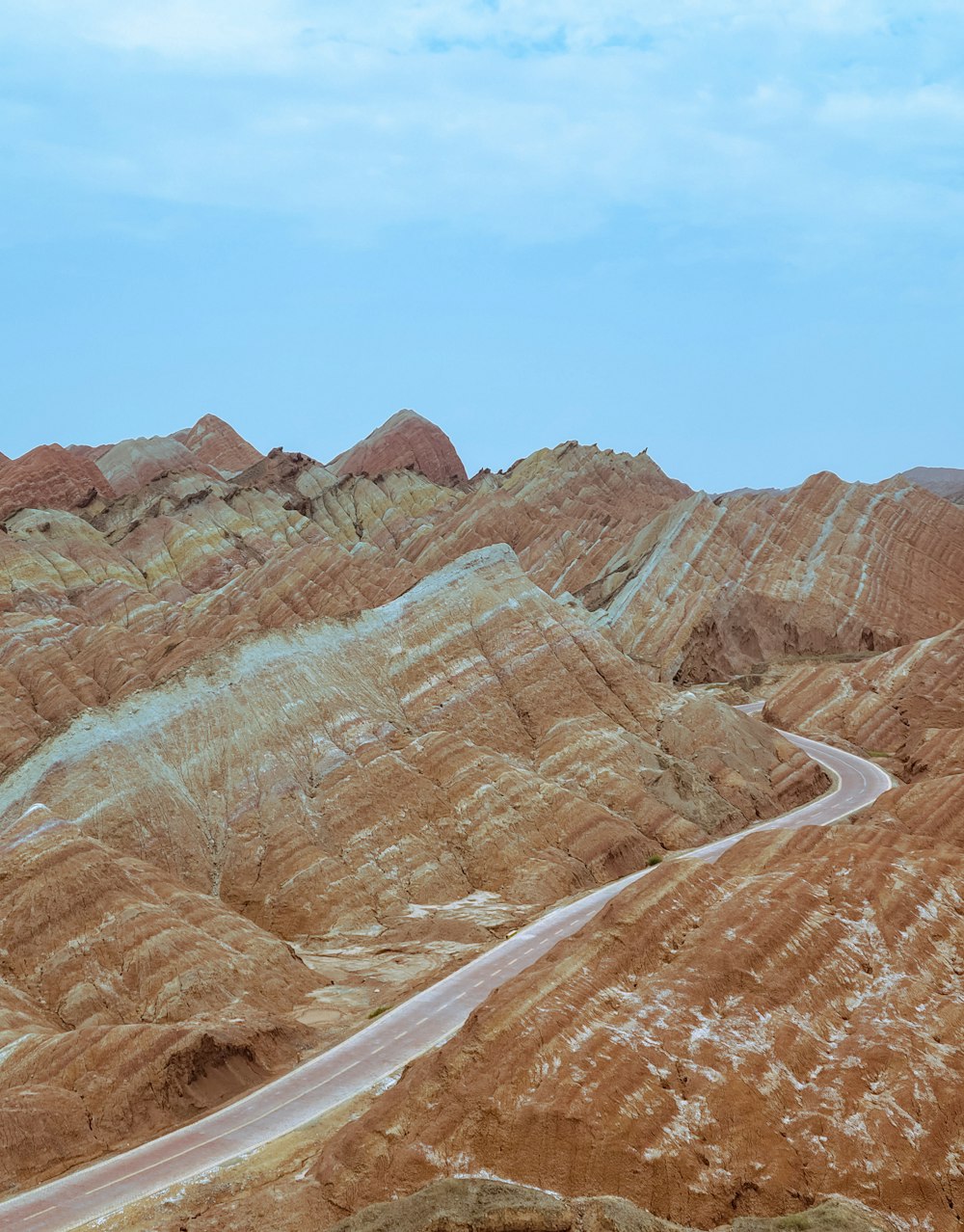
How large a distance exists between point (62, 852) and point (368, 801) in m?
17.0

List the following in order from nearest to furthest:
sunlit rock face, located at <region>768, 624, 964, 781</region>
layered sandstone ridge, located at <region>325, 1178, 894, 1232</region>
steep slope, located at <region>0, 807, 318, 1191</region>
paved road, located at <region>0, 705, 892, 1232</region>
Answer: layered sandstone ridge, located at <region>325, 1178, 894, 1232</region>, paved road, located at <region>0, 705, 892, 1232</region>, steep slope, located at <region>0, 807, 318, 1191</region>, sunlit rock face, located at <region>768, 624, 964, 781</region>

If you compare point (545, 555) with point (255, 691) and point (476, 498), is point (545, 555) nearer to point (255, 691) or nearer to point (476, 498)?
point (476, 498)

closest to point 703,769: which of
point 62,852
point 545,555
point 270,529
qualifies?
point 62,852

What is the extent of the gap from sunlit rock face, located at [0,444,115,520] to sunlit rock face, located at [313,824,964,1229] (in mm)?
153056

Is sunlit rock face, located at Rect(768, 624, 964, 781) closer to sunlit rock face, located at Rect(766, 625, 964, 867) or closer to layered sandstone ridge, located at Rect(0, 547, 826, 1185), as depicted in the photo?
sunlit rock face, located at Rect(766, 625, 964, 867)

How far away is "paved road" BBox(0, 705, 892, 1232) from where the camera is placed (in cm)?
2594

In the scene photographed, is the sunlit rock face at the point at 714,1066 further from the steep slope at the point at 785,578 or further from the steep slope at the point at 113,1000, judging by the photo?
the steep slope at the point at 785,578

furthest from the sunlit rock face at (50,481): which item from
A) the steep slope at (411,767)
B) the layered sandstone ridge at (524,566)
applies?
the steep slope at (411,767)

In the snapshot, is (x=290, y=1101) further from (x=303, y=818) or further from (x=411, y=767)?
(x=411, y=767)

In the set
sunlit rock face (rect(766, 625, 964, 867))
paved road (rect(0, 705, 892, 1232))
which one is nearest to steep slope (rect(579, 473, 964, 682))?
sunlit rock face (rect(766, 625, 964, 867))

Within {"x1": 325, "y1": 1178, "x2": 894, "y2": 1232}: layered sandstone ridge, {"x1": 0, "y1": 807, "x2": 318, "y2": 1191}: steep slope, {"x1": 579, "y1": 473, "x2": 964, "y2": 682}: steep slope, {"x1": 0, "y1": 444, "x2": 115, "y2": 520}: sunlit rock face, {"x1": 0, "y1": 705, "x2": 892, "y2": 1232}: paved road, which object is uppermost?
{"x1": 0, "y1": 444, "x2": 115, "y2": 520}: sunlit rock face

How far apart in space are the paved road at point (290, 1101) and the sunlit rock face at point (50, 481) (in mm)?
140346

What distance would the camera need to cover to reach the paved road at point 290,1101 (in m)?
25.9

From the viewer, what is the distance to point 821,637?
362 feet
